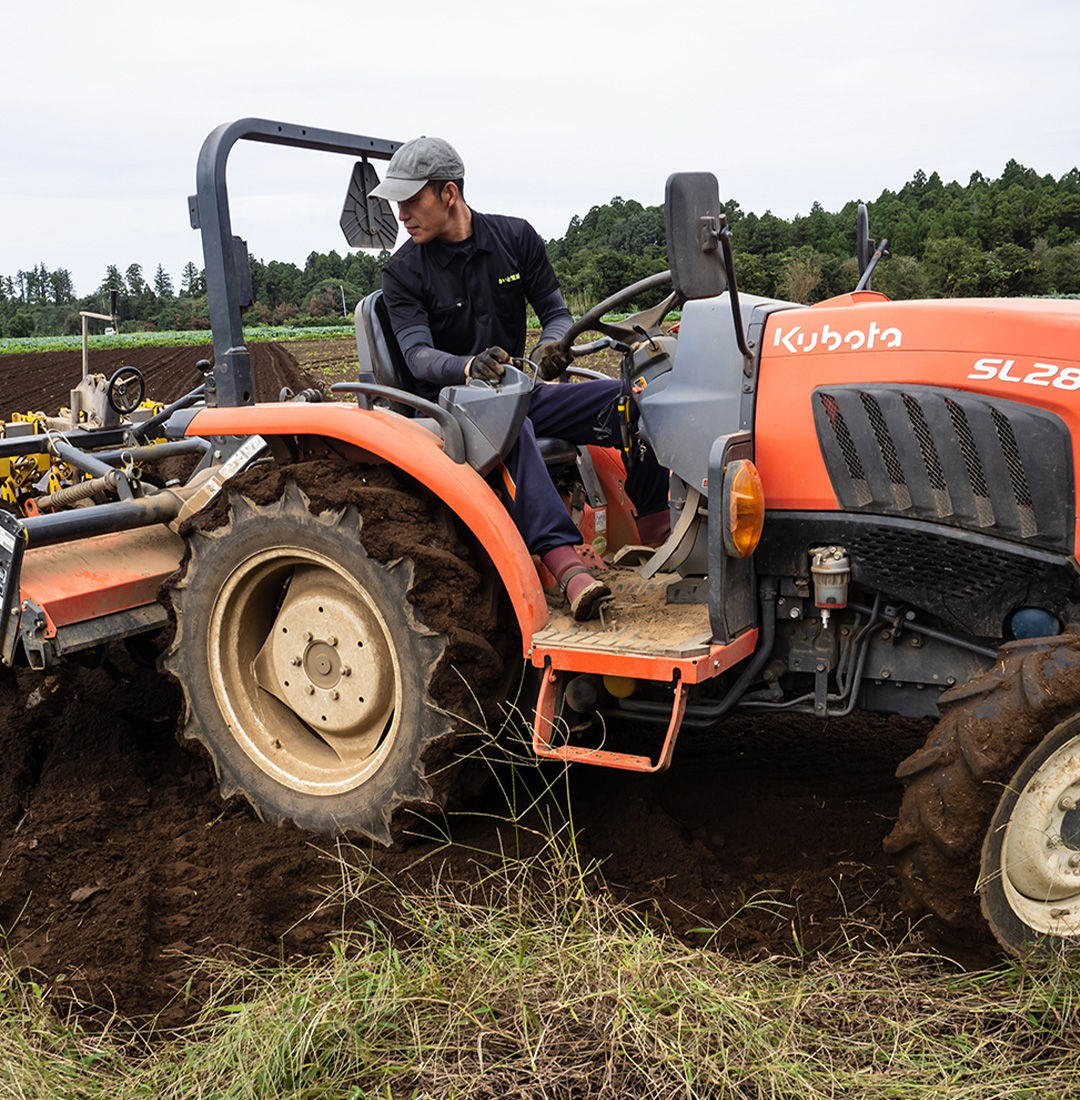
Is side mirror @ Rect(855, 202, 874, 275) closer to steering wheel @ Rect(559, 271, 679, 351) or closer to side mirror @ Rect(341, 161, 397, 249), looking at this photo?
steering wheel @ Rect(559, 271, 679, 351)

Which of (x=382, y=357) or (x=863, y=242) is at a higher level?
(x=863, y=242)

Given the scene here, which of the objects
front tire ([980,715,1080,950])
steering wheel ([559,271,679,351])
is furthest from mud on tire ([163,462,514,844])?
front tire ([980,715,1080,950])

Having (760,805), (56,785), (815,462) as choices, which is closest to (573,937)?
(760,805)

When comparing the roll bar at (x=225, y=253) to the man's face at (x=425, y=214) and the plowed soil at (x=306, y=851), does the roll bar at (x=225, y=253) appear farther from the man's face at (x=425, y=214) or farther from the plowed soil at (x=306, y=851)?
the plowed soil at (x=306, y=851)

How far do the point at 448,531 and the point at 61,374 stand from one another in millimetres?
23147

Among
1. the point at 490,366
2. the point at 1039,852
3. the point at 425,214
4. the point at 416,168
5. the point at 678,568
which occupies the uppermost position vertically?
the point at 416,168

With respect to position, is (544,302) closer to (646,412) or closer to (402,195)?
(402,195)

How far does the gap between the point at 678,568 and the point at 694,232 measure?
0.99 meters

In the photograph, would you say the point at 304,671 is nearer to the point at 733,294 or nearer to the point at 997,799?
the point at 733,294

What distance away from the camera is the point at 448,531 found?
3049 millimetres

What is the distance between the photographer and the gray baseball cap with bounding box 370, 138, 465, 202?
3.49 m

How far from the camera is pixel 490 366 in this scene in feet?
→ 10.2

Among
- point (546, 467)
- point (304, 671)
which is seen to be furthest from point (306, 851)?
point (546, 467)

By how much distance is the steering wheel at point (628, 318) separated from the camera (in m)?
2.92
